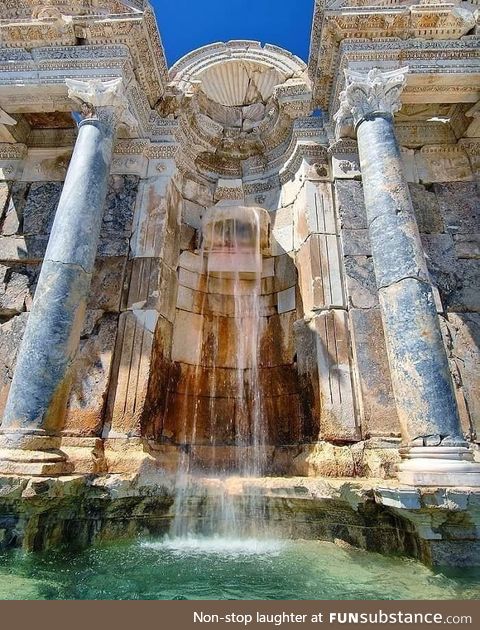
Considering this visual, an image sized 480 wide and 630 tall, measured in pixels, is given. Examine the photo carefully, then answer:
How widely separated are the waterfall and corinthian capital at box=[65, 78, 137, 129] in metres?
2.48

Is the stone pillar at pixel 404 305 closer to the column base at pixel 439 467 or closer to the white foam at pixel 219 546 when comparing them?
the column base at pixel 439 467

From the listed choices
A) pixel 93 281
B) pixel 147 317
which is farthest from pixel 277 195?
pixel 93 281

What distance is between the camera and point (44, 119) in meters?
7.80

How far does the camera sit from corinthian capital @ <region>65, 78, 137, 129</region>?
6.04 metres

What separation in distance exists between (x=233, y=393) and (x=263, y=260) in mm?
2522

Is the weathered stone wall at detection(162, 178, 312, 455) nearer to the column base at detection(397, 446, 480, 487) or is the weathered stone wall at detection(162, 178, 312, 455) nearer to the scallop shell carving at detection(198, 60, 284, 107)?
the column base at detection(397, 446, 480, 487)

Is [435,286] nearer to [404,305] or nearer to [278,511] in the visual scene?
[404,305]

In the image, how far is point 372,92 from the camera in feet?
19.0

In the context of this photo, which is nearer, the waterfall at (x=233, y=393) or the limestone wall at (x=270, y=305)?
the waterfall at (x=233, y=393)

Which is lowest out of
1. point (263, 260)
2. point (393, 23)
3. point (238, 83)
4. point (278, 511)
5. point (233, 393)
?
point (278, 511)

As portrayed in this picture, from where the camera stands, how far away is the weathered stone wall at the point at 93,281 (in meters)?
5.55

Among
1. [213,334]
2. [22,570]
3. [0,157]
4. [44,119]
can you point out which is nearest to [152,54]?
[44,119]

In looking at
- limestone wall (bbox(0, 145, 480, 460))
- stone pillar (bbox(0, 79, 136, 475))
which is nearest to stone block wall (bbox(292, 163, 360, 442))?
limestone wall (bbox(0, 145, 480, 460))

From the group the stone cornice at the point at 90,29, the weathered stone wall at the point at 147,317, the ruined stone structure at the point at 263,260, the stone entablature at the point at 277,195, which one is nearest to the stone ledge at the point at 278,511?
the ruined stone structure at the point at 263,260
